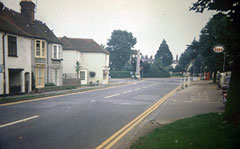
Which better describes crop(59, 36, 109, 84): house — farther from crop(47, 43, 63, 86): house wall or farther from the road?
the road

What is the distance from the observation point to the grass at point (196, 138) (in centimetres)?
473

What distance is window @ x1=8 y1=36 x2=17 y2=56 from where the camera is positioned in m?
17.5

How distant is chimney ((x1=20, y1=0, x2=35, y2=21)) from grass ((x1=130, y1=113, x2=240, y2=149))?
81.7 ft

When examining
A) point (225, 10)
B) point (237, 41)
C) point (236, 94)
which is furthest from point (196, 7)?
point (236, 94)

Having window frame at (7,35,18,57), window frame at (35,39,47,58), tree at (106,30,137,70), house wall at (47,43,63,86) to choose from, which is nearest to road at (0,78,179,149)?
window frame at (7,35,18,57)

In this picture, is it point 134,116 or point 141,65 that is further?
point 141,65

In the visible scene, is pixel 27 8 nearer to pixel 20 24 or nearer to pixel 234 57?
pixel 20 24

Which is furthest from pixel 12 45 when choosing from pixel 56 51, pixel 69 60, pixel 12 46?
pixel 69 60

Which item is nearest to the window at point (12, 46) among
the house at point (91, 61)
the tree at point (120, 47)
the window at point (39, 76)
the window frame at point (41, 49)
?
the window frame at point (41, 49)

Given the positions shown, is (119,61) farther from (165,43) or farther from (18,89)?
(18,89)

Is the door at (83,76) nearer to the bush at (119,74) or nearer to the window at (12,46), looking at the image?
the window at (12,46)

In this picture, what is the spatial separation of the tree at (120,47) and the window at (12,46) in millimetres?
58111

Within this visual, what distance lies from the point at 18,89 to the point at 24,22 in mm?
9190

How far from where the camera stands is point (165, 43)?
10044 cm
